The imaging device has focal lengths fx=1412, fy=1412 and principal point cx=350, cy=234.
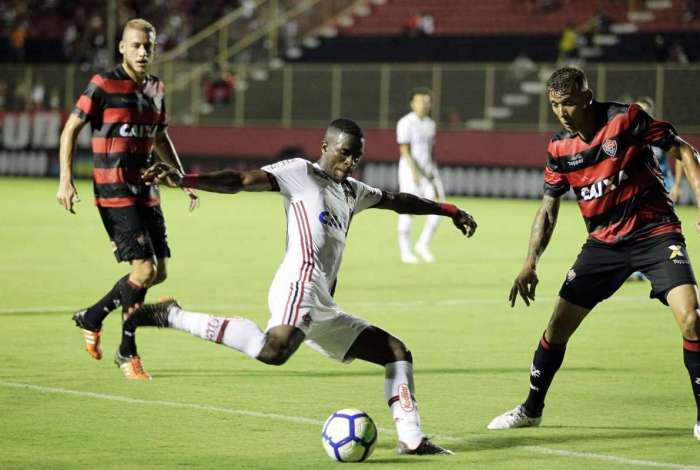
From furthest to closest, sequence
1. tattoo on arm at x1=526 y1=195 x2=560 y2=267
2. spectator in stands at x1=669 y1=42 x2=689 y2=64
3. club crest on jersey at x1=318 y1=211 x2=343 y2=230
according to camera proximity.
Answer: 1. spectator in stands at x1=669 y1=42 x2=689 y2=64
2. tattoo on arm at x1=526 y1=195 x2=560 y2=267
3. club crest on jersey at x1=318 y1=211 x2=343 y2=230

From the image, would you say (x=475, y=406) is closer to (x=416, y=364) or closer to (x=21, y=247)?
(x=416, y=364)

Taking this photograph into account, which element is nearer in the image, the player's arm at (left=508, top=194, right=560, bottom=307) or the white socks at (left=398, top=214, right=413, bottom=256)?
the player's arm at (left=508, top=194, right=560, bottom=307)

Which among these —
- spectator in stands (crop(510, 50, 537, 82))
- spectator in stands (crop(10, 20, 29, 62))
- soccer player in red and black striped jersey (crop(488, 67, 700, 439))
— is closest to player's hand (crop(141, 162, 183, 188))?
soccer player in red and black striped jersey (crop(488, 67, 700, 439))

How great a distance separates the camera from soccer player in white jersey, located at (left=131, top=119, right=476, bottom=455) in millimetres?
7328

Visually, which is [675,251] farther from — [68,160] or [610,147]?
[68,160]

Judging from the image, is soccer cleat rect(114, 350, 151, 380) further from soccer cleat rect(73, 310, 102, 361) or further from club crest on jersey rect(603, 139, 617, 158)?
club crest on jersey rect(603, 139, 617, 158)

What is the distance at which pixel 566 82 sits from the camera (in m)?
7.82

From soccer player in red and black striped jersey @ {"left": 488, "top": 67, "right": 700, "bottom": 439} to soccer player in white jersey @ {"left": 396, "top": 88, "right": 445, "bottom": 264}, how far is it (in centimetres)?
1155

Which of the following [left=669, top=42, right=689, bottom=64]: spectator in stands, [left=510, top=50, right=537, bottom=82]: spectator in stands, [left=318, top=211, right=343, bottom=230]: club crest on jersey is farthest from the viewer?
[left=510, top=50, right=537, bottom=82]: spectator in stands

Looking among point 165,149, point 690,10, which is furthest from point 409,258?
point 690,10

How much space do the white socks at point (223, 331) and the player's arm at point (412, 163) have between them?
12680mm

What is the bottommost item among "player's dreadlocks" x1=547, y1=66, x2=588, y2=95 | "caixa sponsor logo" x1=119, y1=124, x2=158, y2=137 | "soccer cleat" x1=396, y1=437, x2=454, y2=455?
"soccer cleat" x1=396, y1=437, x2=454, y2=455

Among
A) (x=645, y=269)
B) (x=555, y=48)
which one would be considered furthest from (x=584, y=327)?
(x=555, y=48)

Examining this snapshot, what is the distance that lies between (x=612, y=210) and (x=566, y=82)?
84cm
